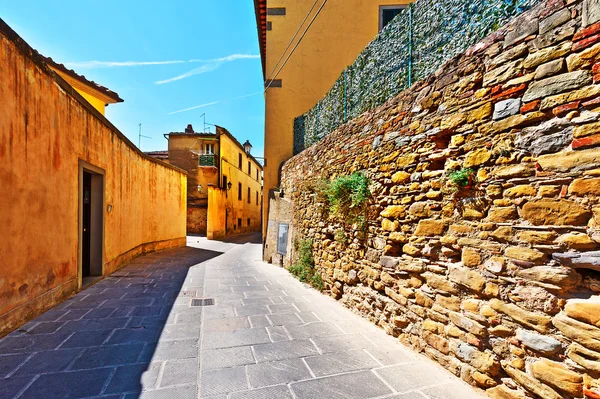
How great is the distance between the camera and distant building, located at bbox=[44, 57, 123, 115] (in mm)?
7039

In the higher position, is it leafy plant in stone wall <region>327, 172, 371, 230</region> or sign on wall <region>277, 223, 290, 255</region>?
leafy plant in stone wall <region>327, 172, 371, 230</region>

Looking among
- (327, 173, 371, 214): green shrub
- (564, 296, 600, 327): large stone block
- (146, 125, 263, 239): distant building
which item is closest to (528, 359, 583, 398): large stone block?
(564, 296, 600, 327): large stone block

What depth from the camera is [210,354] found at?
8.48 ft

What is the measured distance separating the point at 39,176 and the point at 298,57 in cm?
721

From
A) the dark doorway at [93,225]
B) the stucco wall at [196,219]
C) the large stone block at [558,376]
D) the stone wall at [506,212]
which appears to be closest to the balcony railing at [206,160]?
the stucco wall at [196,219]

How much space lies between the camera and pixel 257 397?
2016mm

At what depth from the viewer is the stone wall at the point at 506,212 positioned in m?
1.64

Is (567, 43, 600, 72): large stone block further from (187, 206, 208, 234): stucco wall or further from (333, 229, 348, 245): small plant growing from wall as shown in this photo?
(187, 206, 208, 234): stucco wall

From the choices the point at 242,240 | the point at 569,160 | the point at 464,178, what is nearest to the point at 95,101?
the point at 242,240

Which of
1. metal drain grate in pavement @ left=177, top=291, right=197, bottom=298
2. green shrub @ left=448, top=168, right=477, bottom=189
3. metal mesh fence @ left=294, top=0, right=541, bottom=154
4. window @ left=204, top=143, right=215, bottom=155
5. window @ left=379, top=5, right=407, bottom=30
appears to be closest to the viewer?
green shrub @ left=448, top=168, right=477, bottom=189

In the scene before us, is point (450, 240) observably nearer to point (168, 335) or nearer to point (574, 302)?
point (574, 302)

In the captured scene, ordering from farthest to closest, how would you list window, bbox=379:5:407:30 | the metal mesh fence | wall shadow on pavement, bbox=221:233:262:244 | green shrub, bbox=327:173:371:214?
wall shadow on pavement, bbox=221:233:262:244 → window, bbox=379:5:407:30 → green shrub, bbox=327:173:371:214 → the metal mesh fence

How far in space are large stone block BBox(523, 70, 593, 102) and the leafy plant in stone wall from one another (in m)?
1.99

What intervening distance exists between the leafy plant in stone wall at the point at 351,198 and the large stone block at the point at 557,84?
78.5 inches
